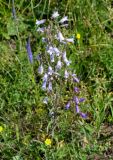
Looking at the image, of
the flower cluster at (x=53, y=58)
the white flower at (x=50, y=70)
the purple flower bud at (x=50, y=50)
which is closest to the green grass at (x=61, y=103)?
the flower cluster at (x=53, y=58)

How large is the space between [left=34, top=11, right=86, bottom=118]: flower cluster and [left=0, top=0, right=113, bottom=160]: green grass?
128 mm

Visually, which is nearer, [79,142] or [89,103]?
[79,142]

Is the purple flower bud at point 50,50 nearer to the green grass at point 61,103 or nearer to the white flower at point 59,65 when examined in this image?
the white flower at point 59,65

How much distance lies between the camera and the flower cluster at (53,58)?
250 cm

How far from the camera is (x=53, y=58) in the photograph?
8.66 ft

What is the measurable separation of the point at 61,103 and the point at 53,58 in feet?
1.41

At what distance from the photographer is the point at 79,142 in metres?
2.83

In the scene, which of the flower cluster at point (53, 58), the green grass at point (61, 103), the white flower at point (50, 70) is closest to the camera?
the flower cluster at point (53, 58)

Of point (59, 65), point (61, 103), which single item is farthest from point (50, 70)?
point (61, 103)

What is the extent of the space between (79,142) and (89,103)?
0.34 meters

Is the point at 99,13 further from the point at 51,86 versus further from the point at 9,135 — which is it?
the point at 9,135

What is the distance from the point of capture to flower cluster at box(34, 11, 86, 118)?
2503mm

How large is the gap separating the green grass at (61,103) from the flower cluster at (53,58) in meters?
0.13

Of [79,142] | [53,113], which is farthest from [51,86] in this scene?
[79,142]
